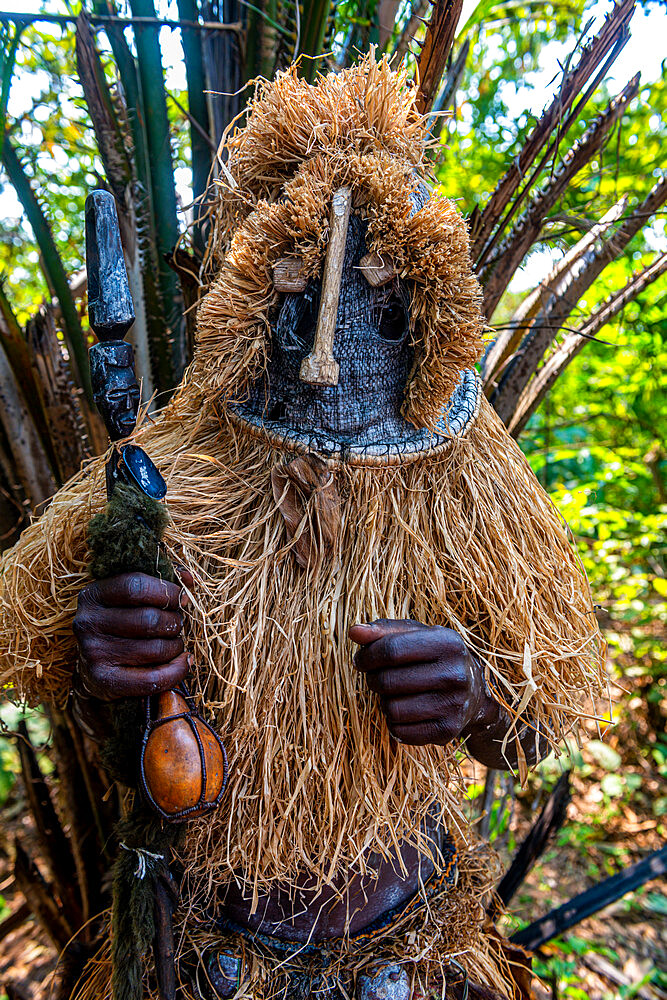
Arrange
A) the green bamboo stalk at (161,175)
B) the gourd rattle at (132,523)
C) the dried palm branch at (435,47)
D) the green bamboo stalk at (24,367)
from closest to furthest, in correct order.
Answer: the gourd rattle at (132,523) < the dried palm branch at (435,47) < the green bamboo stalk at (161,175) < the green bamboo stalk at (24,367)

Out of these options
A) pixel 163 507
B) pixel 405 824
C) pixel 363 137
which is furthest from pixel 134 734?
pixel 363 137

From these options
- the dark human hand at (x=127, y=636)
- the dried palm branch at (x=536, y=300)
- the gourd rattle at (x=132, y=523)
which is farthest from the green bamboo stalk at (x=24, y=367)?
the dried palm branch at (x=536, y=300)

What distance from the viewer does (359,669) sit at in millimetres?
742

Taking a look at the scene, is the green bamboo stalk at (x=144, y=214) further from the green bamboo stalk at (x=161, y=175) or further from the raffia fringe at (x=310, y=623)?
the raffia fringe at (x=310, y=623)

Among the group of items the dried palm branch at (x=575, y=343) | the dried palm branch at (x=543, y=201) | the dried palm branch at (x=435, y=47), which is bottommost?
the dried palm branch at (x=575, y=343)

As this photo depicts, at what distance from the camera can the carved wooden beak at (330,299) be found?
73 cm

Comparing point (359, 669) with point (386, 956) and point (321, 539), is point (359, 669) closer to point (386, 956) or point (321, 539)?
point (321, 539)

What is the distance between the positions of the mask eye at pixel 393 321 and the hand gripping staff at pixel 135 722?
1.03 feet

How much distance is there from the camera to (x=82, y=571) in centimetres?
80

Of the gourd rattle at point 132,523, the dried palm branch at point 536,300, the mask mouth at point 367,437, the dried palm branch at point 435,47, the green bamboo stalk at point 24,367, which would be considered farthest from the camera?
the dried palm branch at point 536,300

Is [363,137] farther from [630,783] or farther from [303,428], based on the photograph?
[630,783]

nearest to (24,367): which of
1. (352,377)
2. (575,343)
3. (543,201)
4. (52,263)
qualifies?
(52,263)

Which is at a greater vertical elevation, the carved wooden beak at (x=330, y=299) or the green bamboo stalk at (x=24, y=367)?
the carved wooden beak at (x=330, y=299)

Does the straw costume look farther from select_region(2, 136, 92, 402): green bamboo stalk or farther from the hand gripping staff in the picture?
select_region(2, 136, 92, 402): green bamboo stalk
